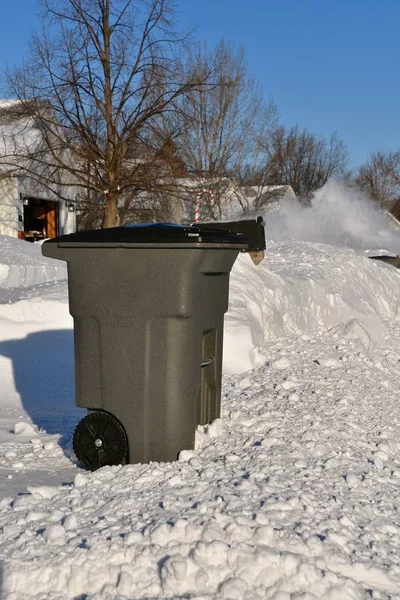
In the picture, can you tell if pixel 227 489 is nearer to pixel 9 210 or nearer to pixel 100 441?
pixel 100 441

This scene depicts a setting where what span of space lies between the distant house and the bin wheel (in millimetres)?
15976

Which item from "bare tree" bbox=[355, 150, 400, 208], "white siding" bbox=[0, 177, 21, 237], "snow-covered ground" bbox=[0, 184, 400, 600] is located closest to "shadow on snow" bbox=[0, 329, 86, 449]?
"snow-covered ground" bbox=[0, 184, 400, 600]

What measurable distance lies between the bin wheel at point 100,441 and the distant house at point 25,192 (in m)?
16.0

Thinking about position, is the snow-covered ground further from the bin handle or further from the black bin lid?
the black bin lid

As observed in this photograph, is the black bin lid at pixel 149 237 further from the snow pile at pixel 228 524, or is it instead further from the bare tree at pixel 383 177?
the bare tree at pixel 383 177

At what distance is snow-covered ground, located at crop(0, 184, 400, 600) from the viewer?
2863 mm

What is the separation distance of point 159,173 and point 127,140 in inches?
44.2

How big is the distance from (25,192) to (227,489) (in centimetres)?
2285

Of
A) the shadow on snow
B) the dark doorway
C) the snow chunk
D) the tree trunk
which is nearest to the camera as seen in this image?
the snow chunk

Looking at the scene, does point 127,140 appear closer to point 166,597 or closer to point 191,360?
point 191,360

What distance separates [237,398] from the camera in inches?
233

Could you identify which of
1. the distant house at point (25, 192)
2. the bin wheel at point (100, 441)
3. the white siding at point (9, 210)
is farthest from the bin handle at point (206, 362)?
the white siding at point (9, 210)

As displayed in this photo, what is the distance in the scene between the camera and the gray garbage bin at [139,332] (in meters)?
4.11

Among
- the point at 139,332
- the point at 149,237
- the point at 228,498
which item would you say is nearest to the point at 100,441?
the point at 139,332
